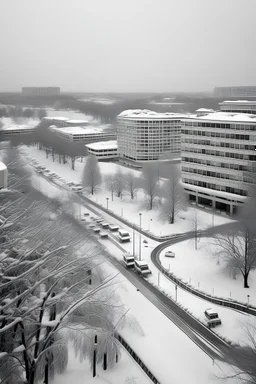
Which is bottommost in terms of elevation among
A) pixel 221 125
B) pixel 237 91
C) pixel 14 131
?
pixel 14 131

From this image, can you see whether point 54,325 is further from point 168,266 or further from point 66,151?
point 66,151

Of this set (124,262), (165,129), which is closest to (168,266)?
(124,262)

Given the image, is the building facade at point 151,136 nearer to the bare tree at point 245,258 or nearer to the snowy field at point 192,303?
the snowy field at point 192,303

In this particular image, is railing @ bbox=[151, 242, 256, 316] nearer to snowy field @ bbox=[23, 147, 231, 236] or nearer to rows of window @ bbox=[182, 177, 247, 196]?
snowy field @ bbox=[23, 147, 231, 236]

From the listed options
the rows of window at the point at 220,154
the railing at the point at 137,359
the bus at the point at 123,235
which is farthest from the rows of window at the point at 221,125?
the railing at the point at 137,359

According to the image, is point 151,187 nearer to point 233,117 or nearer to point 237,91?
point 233,117

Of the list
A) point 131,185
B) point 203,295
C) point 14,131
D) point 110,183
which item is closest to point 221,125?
point 131,185

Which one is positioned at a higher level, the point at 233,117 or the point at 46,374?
the point at 233,117
